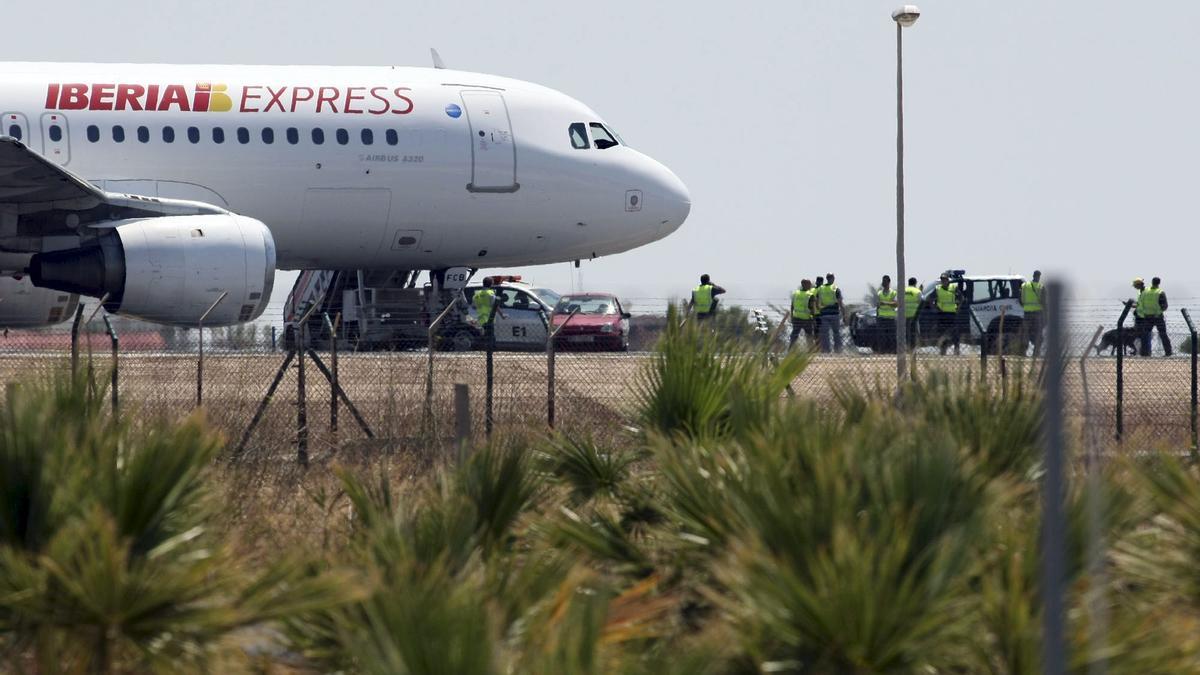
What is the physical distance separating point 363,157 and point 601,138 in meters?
4.04

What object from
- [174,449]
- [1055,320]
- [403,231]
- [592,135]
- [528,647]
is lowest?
[528,647]

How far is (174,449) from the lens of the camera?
651 cm

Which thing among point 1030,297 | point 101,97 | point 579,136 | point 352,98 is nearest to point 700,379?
point 101,97

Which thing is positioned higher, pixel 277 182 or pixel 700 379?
pixel 277 182

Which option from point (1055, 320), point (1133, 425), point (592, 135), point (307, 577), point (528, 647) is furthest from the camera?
point (592, 135)

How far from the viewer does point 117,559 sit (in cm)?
545

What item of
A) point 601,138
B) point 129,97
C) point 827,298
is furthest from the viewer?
point 827,298

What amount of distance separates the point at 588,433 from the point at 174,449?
2962mm

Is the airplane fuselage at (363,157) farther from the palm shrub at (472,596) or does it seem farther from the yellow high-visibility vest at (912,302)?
the palm shrub at (472,596)

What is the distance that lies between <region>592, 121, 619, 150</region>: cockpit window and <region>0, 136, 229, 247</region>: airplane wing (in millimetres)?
6604

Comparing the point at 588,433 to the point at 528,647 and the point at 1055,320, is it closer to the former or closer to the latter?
the point at 528,647

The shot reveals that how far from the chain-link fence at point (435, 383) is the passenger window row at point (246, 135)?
270 centimetres

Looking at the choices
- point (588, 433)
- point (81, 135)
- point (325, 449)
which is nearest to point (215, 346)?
point (325, 449)

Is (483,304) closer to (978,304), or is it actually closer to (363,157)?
(363,157)
